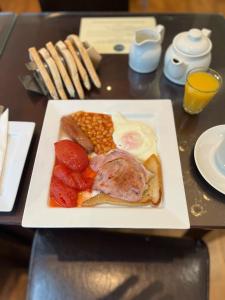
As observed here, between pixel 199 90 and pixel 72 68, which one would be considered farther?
pixel 72 68

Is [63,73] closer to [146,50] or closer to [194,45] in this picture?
[146,50]

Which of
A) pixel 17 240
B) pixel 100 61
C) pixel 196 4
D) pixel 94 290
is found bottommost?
pixel 17 240

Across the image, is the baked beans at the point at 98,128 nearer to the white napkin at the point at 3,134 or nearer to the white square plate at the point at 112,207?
the white square plate at the point at 112,207

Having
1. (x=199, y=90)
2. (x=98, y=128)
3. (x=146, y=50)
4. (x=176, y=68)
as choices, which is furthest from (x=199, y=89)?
(x=98, y=128)

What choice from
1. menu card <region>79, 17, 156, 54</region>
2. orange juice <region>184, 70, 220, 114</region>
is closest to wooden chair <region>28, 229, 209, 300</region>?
orange juice <region>184, 70, 220, 114</region>

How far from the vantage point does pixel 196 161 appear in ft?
2.61

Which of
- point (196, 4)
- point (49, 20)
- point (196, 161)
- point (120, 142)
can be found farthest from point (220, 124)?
point (196, 4)

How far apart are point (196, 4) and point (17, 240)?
2.95 m

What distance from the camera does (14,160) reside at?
78 centimetres

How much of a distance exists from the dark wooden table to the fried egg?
4.1 inches

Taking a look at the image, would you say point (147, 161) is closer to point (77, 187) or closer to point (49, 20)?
point (77, 187)

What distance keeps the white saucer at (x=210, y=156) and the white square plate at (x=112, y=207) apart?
7 centimetres

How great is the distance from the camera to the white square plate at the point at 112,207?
68 cm

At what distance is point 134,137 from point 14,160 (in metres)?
0.39
